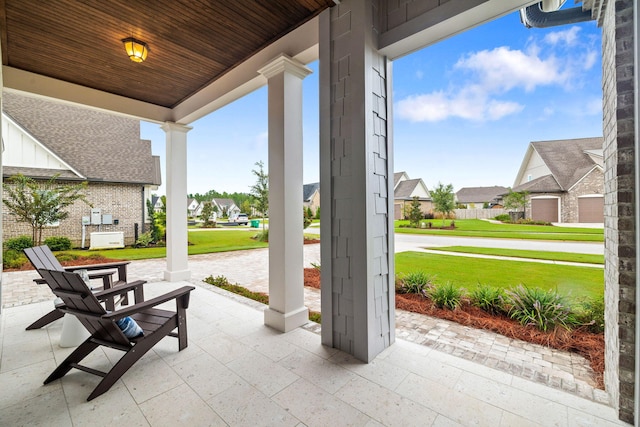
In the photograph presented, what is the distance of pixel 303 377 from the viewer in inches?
82.2

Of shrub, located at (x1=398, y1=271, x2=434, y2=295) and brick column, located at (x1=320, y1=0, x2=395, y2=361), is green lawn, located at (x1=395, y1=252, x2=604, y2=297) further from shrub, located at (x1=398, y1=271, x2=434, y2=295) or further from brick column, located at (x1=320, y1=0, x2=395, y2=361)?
brick column, located at (x1=320, y1=0, x2=395, y2=361)

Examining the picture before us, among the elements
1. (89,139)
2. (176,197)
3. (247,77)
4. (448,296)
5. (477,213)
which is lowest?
(448,296)

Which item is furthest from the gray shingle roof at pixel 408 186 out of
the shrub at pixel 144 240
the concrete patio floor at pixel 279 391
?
the shrub at pixel 144 240

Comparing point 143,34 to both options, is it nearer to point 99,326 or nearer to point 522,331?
point 99,326

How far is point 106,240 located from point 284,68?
11144mm

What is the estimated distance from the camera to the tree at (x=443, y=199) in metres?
3.87

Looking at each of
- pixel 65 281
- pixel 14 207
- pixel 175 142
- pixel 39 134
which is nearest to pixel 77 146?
pixel 39 134

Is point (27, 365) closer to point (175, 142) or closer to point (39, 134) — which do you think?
point (175, 142)

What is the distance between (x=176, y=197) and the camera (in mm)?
5023

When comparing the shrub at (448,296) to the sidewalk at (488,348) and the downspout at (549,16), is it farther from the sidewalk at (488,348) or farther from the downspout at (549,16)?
the downspout at (549,16)

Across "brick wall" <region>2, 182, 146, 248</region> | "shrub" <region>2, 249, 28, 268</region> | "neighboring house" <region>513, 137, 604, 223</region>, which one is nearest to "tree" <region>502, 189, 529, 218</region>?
"neighboring house" <region>513, 137, 604, 223</region>

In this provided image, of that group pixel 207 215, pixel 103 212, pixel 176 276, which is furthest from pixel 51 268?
pixel 207 215

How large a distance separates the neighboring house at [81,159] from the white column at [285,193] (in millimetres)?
10856

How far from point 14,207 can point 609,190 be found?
1227 cm
